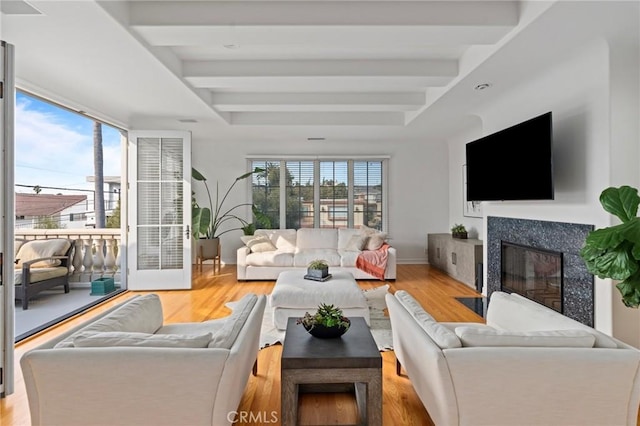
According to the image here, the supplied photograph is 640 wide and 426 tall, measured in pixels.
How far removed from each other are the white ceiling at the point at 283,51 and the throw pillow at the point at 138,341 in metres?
2.05

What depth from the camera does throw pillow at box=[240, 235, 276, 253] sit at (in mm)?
5817

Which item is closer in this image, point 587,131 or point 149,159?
point 587,131

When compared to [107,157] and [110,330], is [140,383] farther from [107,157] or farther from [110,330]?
[107,157]

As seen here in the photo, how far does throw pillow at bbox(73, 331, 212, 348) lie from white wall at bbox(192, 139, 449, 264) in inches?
213

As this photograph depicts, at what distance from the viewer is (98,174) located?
673 centimetres

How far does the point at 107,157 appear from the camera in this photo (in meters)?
7.21

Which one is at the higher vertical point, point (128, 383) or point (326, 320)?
point (326, 320)

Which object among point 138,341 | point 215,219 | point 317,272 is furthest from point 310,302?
point 215,219

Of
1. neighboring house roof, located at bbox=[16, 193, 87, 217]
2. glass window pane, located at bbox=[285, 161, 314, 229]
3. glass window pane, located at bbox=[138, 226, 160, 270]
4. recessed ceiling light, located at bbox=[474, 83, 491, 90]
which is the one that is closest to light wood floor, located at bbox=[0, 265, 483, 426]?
Answer: glass window pane, located at bbox=[138, 226, 160, 270]

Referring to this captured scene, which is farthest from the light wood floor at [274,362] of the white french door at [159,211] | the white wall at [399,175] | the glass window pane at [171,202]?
the white wall at [399,175]

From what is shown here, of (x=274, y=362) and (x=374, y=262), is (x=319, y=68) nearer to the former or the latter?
(x=274, y=362)

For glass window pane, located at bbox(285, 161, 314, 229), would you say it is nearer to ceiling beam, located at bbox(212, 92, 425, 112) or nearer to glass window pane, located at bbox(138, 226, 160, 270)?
ceiling beam, located at bbox(212, 92, 425, 112)

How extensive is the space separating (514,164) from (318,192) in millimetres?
3979

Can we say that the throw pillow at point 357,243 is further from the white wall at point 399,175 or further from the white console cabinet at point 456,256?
the white console cabinet at point 456,256
